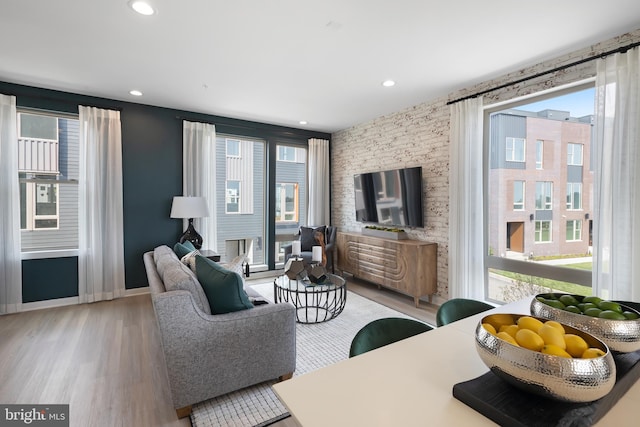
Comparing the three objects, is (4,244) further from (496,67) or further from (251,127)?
(496,67)

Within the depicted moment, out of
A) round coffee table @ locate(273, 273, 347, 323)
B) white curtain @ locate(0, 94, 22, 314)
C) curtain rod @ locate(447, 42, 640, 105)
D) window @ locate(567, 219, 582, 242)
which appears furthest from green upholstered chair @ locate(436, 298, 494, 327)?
white curtain @ locate(0, 94, 22, 314)

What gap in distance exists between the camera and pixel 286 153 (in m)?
5.62

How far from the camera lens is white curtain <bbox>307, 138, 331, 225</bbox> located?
5680 mm

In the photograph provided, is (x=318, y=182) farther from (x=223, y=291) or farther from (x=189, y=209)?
(x=223, y=291)

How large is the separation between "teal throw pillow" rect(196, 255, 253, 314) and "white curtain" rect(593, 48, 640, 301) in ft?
9.60

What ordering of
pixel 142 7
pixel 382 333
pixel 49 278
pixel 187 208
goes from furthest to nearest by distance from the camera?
pixel 187 208
pixel 49 278
pixel 142 7
pixel 382 333

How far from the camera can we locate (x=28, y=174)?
12.3ft

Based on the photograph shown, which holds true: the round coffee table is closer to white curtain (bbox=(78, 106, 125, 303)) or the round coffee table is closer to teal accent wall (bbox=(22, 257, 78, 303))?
white curtain (bbox=(78, 106, 125, 303))

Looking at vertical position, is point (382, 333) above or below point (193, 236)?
below

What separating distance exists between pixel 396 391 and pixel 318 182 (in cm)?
497

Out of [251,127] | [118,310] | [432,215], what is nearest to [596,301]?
[432,215]

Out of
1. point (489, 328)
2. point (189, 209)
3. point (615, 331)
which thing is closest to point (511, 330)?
point (489, 328)

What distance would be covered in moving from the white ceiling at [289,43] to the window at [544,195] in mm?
1214

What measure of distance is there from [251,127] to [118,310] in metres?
3.26
